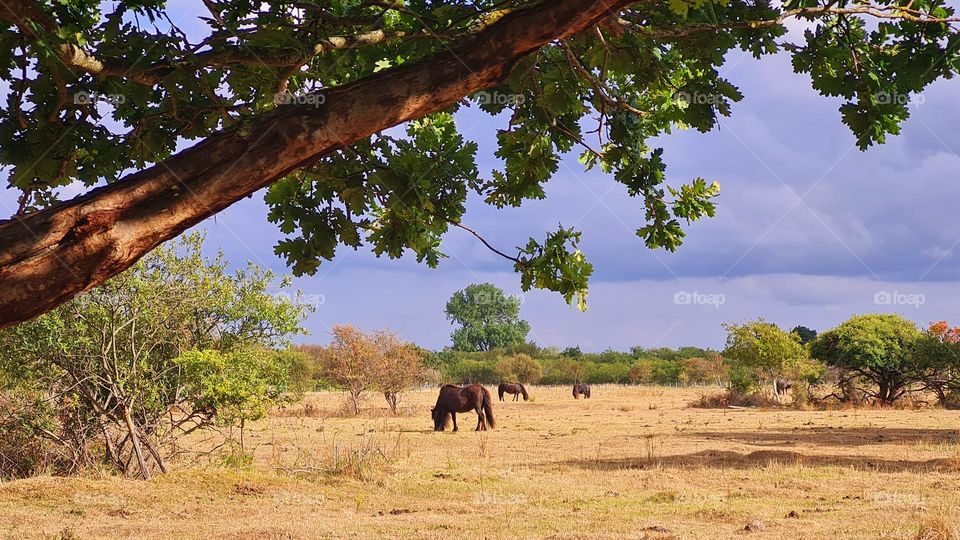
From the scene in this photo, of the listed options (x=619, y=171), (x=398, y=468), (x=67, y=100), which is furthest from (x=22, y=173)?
(x=398, y=468)

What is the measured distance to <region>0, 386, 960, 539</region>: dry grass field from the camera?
10.3m

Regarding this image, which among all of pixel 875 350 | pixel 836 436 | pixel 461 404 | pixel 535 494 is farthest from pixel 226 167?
pixel 875 350

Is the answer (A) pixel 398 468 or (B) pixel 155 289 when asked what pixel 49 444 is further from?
(A) pixel 398 468

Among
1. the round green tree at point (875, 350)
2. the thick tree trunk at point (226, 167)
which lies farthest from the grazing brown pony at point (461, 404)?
the thick tree trunk at point (226, 167)

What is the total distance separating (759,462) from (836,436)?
7982 mm

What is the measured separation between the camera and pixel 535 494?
1335cm

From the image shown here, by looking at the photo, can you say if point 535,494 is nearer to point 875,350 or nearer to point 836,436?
point 836,436

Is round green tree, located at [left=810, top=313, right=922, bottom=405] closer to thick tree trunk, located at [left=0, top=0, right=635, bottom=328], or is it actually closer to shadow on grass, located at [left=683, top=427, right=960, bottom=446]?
shadow on grass, located at [left=683, top=427, right=960, bottom=446]

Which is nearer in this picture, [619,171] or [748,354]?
[619,171]

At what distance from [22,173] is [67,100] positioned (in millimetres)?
629

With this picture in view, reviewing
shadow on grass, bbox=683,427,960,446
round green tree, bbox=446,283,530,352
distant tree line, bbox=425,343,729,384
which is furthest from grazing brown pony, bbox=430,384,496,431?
round green tree, bbox=446,283,530,352

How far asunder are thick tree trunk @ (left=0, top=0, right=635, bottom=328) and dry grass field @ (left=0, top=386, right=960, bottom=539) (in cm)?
679

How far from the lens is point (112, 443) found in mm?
13750

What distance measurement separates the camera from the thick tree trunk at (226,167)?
3.85m
